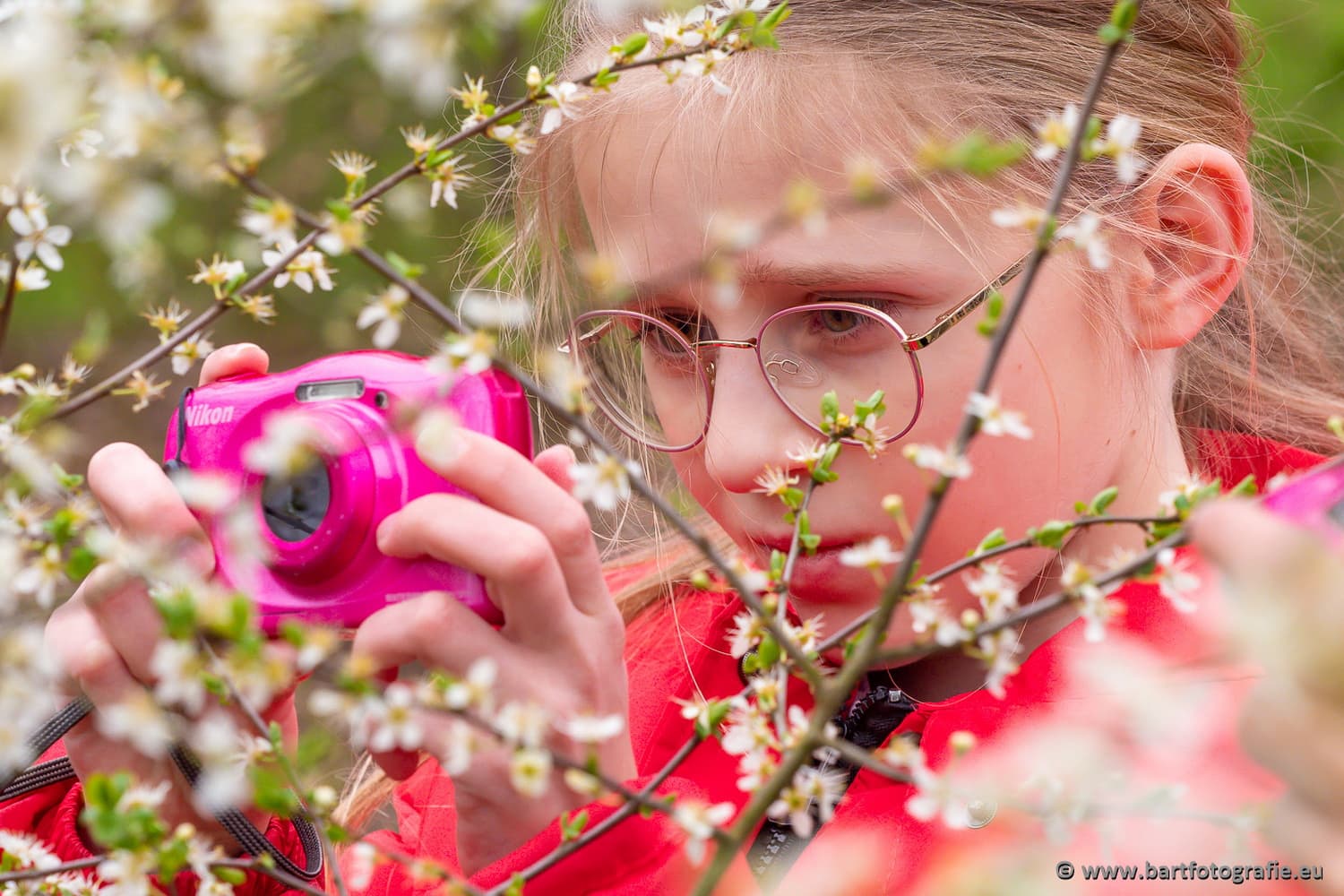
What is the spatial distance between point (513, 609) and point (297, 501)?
0.58ft

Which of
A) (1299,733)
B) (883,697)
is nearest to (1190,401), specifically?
(883,697)

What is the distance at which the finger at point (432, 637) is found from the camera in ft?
2.63

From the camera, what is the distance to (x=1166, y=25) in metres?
1.23

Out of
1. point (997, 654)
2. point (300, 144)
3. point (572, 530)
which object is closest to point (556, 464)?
point (572, 530)

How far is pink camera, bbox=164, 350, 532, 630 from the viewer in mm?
846

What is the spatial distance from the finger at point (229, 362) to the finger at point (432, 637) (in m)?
0.29

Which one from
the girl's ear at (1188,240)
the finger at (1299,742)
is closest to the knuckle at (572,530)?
the finger at (1299,742)

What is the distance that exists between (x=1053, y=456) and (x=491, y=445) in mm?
522

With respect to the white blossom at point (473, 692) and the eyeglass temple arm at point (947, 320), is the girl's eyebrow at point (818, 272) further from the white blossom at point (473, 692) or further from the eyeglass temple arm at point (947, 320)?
the white blossom at point (473, 692)

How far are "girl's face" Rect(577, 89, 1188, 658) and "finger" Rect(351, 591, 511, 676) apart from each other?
0.97 feet

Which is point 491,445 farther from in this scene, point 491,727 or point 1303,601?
point 1303,601

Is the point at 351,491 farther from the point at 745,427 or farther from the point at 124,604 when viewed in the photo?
the point at 745,427

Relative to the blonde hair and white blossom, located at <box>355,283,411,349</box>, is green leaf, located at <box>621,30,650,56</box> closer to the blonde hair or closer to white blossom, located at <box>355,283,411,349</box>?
white blossom, located at <box>355,283,411,349</box>

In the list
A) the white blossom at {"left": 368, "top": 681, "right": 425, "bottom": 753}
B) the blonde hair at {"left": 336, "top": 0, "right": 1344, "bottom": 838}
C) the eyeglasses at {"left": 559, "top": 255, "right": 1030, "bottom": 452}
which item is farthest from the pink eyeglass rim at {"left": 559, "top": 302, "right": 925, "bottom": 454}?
the white blossom at {"left": 368, "top": 681, "right": 425, "bottom": 753}
